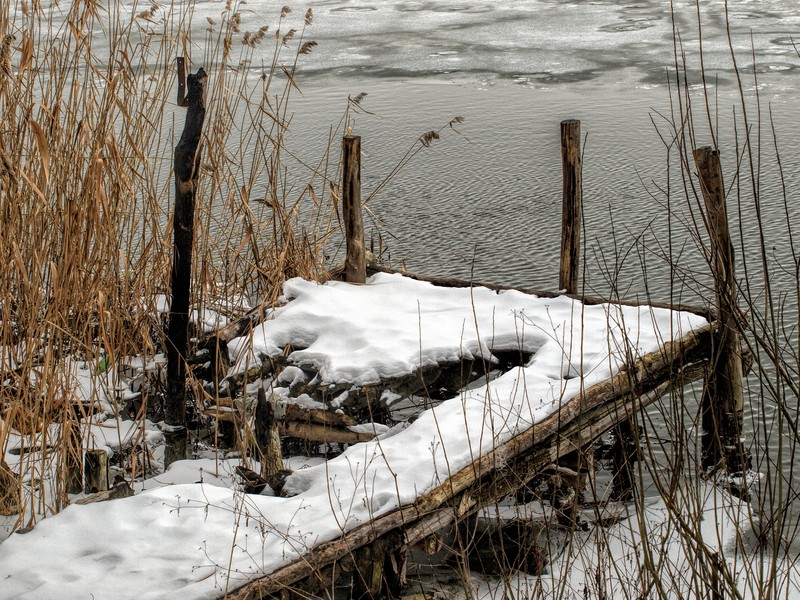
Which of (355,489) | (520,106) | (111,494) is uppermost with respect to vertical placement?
(520,106)

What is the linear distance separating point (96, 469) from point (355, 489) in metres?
0.97

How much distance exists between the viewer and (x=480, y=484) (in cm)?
236

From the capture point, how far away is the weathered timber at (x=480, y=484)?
251 cm

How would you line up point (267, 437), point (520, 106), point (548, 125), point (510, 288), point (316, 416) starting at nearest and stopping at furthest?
point (267, 437)
point (316, 416)
point (510, 288)
point (548, 125)
point (520, 106)

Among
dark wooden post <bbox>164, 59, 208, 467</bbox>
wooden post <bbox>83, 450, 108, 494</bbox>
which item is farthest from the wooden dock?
wooden post <bbox>83, 450, 108, 494</bbox>

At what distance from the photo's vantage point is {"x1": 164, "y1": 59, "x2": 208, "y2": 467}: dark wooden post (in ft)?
12.0

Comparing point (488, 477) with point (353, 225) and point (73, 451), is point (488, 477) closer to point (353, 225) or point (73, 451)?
point (73, 451)

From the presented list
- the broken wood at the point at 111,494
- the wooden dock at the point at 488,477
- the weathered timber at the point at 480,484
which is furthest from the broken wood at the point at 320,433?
the broken wood at the point at 111,494

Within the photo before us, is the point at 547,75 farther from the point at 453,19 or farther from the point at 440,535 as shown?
the point at 440,535

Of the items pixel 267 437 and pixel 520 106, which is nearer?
pixel 267 437

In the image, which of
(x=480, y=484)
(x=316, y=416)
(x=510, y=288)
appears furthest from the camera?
(x=510, y=288)

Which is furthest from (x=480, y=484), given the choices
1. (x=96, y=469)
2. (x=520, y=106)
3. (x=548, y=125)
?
(x=520, y=106)

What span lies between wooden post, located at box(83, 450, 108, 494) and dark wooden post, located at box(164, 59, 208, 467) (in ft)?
2.12

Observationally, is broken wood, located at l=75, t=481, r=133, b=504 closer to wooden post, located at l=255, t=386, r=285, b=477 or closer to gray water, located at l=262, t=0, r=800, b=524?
wooden post, located at l=255, t=386, r=285, b=477
